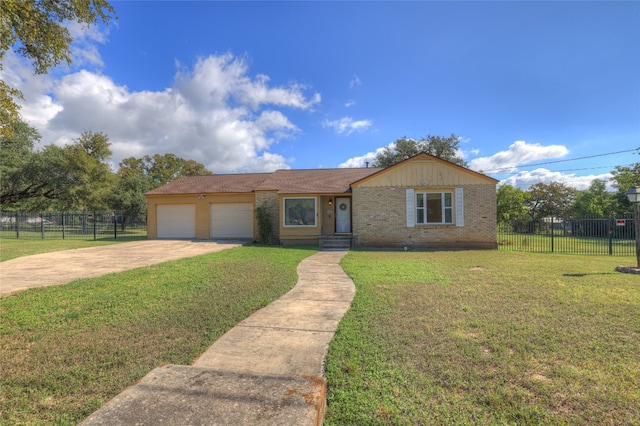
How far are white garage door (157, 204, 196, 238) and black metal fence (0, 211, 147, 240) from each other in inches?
136

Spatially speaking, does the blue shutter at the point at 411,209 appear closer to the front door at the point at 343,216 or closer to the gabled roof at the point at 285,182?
the gabled roof at the point at 285,182

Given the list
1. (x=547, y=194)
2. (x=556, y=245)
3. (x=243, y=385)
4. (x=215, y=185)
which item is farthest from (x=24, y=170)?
(x=547, y=194)

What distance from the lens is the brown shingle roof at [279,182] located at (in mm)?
16109

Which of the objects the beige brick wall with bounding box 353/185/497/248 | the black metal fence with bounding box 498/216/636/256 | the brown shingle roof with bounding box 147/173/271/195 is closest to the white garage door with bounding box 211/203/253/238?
the brown shingle roof with bounding box 147/173/271/195

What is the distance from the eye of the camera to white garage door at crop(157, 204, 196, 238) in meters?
18.6

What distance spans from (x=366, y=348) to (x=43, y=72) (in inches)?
331

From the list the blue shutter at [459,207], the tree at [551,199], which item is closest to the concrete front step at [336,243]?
the blue shutter at [459,207]

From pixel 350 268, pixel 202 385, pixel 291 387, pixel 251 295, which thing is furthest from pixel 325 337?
pixel 350 268

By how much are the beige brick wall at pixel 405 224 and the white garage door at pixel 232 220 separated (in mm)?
6658

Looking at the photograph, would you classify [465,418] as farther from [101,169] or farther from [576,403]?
[101,169]

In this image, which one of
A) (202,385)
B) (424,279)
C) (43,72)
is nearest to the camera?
(202,385)

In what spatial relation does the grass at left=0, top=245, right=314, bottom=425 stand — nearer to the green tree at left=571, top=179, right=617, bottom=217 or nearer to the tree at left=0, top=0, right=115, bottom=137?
the tree at left=0, top=0, right=115, bottom=137

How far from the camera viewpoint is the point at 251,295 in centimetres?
579

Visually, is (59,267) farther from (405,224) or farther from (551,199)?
(551,199)
